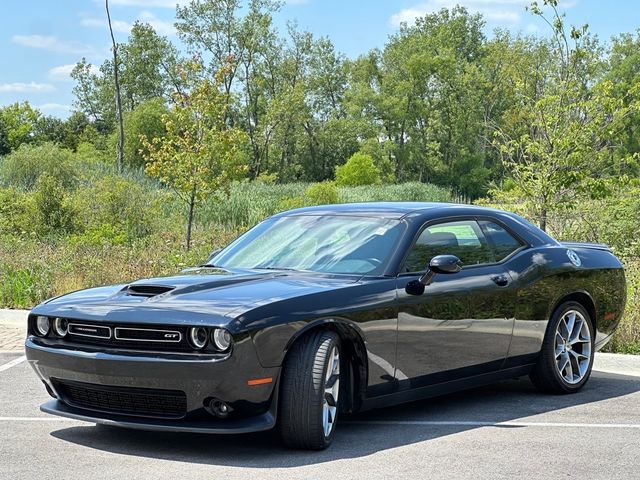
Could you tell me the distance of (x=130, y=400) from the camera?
6.08 meters

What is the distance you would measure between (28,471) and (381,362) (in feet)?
7.15

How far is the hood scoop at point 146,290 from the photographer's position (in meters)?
6.38

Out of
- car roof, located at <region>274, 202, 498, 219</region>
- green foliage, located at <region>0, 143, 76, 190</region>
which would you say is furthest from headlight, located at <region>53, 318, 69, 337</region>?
green foliage, located at <region>0, 143, 76, 190</region>

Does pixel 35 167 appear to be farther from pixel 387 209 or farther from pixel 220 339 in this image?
pixel 220 339

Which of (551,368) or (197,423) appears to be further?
(551,368)

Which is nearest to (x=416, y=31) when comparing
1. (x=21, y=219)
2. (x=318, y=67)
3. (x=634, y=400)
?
(x=318, y=67)

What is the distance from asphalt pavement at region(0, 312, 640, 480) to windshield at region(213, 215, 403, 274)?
1.08 m

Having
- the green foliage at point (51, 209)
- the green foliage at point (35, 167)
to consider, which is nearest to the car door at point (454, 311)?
the green foliage at point (51, 209)

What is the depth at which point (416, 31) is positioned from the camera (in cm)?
11106

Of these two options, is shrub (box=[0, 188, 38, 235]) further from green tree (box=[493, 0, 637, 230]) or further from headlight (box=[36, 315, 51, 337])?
headlight (box=[36, 315, 51, 337])

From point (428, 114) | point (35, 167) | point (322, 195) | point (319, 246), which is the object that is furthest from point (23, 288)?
point (428, 114)

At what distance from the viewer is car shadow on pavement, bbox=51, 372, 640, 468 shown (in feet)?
20.2

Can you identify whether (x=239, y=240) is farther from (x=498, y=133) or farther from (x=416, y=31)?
(x=416, y=31)

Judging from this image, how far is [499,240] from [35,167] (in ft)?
99.2
